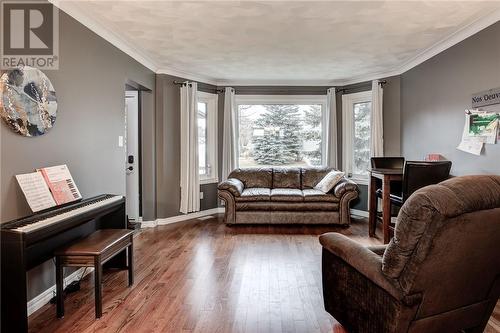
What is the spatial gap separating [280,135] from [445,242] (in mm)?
4962

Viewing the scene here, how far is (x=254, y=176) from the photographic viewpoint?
573cm

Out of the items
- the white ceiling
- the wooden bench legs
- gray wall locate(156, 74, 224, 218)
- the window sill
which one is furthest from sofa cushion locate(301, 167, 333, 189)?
the wooden bench legs

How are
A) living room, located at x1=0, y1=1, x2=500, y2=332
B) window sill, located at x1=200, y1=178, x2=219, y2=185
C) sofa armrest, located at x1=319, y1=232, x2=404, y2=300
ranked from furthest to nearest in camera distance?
window sill, located at x1=200, y1=178, x2=219, y2=185, living room, located at x1=0, y1=1, x2=500, y2=332, sofa armrest, located at x1=319, y1=232, x2=404, y2=300

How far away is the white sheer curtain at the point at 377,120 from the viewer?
532cm

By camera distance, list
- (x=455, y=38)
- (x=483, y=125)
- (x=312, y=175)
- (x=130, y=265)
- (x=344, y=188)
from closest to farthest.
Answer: (x=130, y=265), (x=483, y=125), (x=455, y=38), (x=344, y=188), (x=312, y=175)

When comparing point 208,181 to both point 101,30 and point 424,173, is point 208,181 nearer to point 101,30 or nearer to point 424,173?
point 101,30

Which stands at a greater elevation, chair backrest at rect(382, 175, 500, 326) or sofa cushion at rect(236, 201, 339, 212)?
chair backrest at rect(382, 175, 500, 326)

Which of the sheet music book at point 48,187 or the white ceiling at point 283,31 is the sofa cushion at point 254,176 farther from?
the sheet music book at point 48,187

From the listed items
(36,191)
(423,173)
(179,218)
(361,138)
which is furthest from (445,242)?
(361,138)

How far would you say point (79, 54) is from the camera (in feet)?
9.96

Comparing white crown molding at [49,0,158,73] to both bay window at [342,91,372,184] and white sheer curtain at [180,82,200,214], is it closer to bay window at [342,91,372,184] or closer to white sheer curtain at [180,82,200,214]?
white sheer curtain at [180,82,200,214]

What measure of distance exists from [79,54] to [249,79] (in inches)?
131

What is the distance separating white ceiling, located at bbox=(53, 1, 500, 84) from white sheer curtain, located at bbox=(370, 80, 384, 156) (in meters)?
0.37

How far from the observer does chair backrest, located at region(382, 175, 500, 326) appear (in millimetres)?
1390
